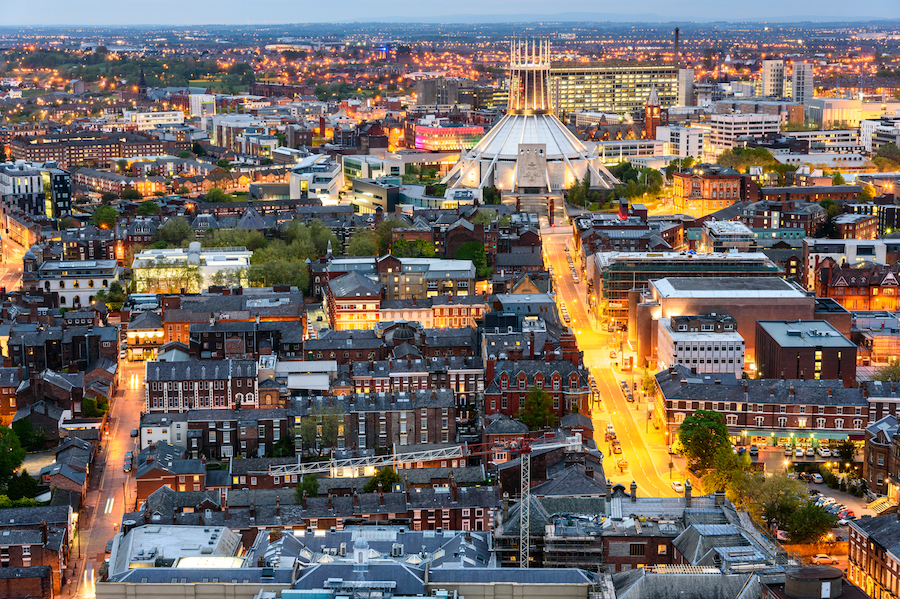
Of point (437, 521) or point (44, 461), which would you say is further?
point (44, 461)

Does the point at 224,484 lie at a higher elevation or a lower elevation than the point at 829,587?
lower

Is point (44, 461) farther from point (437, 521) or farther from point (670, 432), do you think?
point (670, 432)

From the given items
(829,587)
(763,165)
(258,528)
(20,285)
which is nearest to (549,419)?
(258,528)

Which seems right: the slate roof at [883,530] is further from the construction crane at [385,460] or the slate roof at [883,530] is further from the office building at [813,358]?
the office building at [813,358]

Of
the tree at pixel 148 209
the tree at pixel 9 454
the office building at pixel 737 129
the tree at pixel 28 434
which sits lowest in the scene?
the tree at pixel 28 434

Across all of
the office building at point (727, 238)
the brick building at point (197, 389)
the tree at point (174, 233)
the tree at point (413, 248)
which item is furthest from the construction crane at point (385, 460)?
the tree at point (174, 233)

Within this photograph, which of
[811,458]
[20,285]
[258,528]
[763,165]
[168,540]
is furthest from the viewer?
[763,165]
